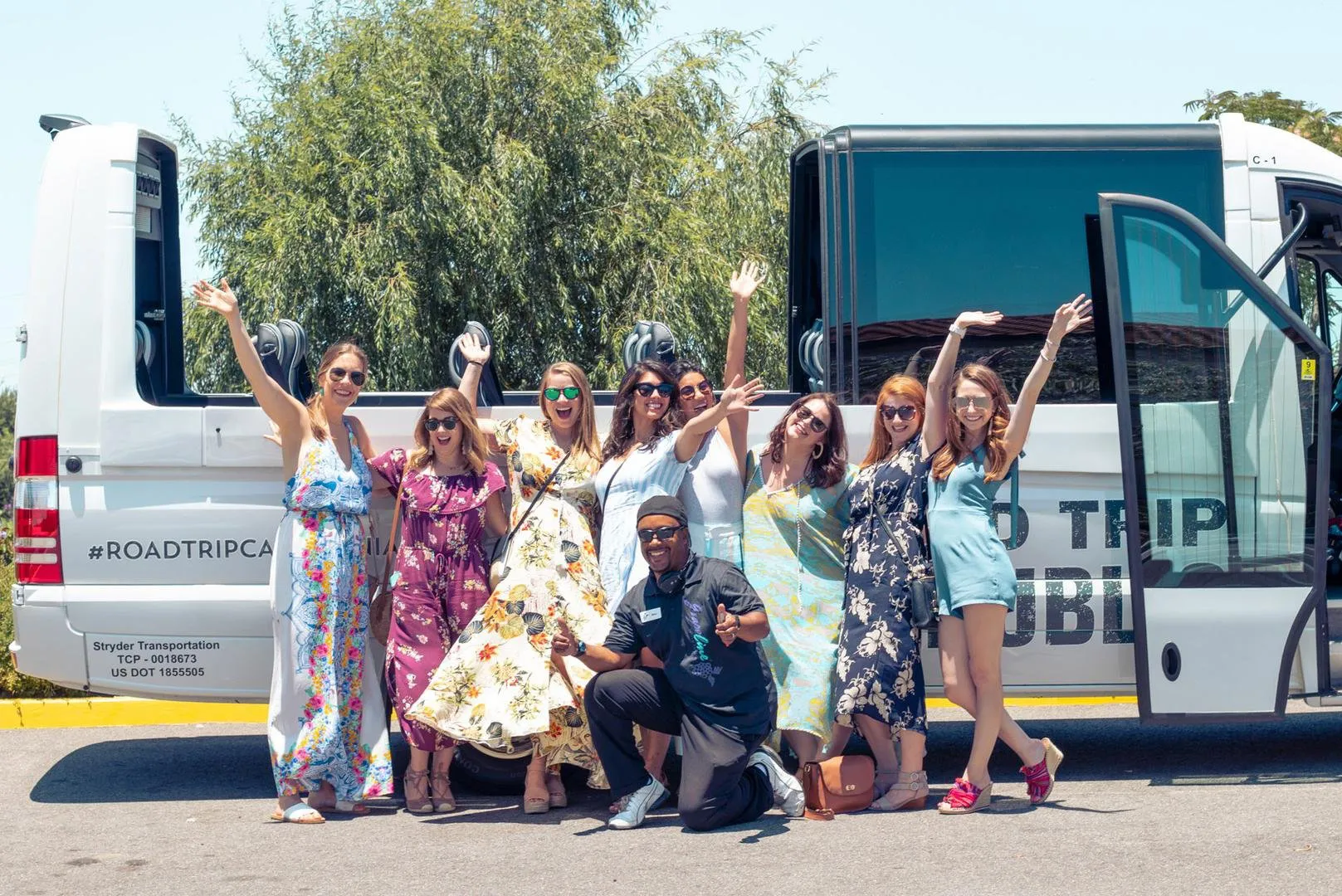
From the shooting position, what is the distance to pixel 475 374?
243 inches

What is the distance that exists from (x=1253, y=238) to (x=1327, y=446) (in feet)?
3.03

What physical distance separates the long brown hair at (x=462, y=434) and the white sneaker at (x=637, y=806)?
1420mm

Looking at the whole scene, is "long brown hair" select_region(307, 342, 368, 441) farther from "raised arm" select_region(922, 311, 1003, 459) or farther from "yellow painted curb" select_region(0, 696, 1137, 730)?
"yellow painted curb" select_region(0, 696, 1137, 730)

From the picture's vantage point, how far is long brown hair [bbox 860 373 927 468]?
5.87 metres

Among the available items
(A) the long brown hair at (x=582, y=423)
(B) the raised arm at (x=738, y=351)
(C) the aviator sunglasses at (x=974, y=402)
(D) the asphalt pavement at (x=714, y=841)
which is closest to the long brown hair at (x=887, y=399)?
(C) the aviator sunglasses at (x=974, y=402)

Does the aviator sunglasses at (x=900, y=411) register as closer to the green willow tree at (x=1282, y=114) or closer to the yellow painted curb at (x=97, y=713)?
the yellow painted curb at (x=97, y=713)

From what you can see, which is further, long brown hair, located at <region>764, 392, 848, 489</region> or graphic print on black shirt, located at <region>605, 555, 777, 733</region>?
long brown hair, located at <region>764, 392, 848, 489</region>

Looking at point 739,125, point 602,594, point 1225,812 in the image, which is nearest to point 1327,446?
point 1225,812

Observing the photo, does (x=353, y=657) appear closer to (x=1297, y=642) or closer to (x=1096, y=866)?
(x=1096, y=866)

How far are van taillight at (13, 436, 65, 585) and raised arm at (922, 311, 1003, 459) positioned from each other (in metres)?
3.52

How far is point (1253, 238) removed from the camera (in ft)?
20.6

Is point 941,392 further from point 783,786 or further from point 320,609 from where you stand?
point 320,609

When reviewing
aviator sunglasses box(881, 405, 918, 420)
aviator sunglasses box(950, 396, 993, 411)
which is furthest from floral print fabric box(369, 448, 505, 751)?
aviator sunglasses box(950, 396, 993, 411)

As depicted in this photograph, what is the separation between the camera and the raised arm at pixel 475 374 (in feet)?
20.3
